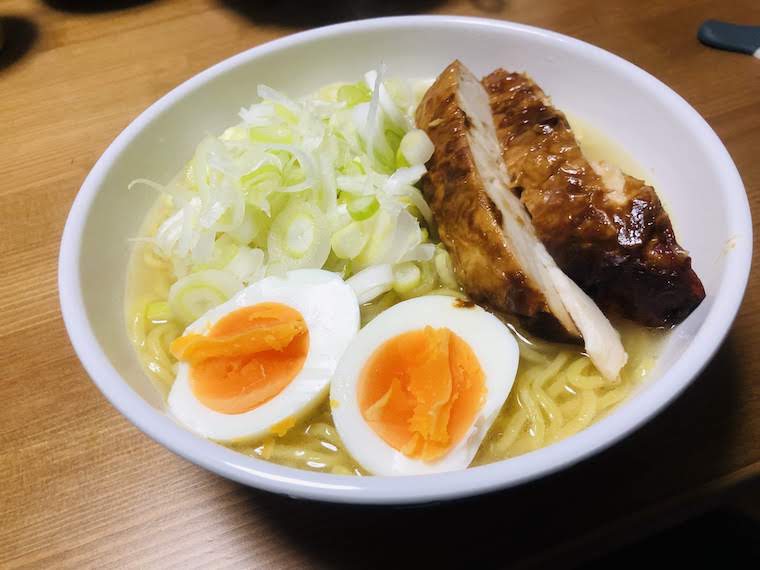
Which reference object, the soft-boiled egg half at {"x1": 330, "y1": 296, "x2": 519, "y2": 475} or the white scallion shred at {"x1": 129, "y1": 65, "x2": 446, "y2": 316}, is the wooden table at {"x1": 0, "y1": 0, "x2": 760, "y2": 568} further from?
the white scallion shred at {"x1": 129, "y1": 65, "x2": 446, "y2": 316}

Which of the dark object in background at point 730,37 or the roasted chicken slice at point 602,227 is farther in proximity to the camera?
the dark object in background at point 730,37

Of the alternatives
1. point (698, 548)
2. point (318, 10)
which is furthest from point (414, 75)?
point (698, 548)

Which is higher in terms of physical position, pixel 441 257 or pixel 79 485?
pixel 441 257

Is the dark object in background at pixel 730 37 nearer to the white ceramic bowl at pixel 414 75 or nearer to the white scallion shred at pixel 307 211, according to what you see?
the white ceramic bowl at pixel 414 75

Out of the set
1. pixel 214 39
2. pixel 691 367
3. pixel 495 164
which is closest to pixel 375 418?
pixel 691 367

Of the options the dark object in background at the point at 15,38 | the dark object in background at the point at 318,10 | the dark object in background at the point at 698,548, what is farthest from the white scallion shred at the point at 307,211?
the dark object in background at the point at 15,38

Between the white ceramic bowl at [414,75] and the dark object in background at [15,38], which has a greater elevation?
the white ceramic bowl at [414,75]

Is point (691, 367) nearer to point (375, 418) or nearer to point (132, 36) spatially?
point (375, 418)
